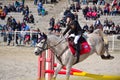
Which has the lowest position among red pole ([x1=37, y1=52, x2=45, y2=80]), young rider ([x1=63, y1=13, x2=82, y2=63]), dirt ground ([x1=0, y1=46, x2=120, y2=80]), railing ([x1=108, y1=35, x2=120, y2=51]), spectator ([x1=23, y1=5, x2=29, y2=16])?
railing ([x1=108, y1=35, x2=120, y2=51])

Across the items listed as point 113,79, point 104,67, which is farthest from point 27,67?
point 113,79

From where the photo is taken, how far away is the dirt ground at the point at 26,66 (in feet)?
43.3

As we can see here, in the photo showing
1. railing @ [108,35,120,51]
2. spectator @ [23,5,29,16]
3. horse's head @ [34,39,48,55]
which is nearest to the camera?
horse's head @ [34,39,48,55]

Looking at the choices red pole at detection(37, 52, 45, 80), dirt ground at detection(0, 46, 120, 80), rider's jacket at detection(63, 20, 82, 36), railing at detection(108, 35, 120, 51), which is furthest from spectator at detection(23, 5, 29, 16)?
red pole at detection(37, 52, 45, 80)

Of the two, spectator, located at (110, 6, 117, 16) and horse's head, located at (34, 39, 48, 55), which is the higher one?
horse's head, located at (34, 39, 48, 55)

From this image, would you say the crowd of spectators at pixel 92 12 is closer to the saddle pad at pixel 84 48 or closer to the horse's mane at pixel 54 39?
the saddle pad at pixel 84 48

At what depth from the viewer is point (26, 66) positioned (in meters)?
15.1

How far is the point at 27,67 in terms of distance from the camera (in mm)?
14828

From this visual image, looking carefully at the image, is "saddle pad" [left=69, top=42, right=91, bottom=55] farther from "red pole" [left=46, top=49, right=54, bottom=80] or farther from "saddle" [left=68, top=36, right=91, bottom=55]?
"red pole" [left=46, top=49, right=54, bottom=80]

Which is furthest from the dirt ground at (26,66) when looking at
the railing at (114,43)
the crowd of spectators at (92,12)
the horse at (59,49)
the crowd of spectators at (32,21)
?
the crowd of spectators at (92,12)

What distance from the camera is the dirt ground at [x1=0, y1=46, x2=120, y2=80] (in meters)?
13.2

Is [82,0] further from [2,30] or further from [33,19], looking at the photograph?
[2,30]

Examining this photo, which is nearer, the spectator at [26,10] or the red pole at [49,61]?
the red pole at [49,61]

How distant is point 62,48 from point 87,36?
3.29 feet
